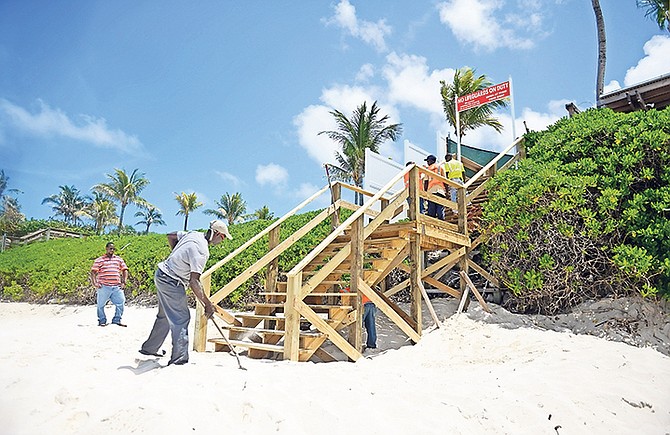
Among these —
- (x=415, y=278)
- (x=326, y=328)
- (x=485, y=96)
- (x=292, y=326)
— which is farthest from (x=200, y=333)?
(x=485, y=96)

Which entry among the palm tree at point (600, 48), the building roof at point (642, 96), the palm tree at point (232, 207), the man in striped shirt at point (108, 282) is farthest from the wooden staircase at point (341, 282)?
the palm tree at point (232, 207)

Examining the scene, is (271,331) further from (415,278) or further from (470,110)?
(470,110)

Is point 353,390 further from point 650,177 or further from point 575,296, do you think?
point 650,177

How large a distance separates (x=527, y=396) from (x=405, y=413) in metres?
1.22

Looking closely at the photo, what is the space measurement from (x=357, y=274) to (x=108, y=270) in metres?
4.85

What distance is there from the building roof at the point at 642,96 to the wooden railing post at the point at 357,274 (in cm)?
698

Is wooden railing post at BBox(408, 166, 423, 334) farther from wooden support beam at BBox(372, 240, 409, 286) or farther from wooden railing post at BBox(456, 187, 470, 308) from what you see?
wooden railing post at BBox(456, 187, 470, 308)

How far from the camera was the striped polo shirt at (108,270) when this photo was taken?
7.97 meters

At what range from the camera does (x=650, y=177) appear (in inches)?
229

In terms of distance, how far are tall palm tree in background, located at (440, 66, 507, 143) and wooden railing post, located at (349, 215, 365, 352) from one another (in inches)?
620

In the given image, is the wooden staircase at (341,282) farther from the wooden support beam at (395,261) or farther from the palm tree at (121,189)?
the palm tree at (121,189)

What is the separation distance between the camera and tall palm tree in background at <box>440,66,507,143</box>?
20094 mm

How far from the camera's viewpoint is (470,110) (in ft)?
65.8

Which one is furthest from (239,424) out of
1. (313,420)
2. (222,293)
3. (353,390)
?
(222,293)
